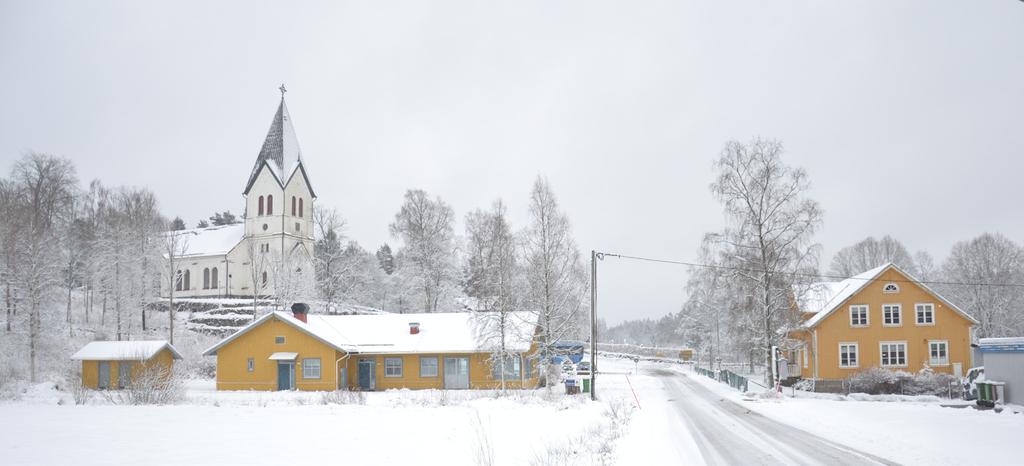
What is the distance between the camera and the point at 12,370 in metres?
36.9

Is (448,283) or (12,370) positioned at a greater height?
(448,283)

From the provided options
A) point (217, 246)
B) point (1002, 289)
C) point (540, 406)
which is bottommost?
point (540, 406)

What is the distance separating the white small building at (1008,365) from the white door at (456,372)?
24.6m

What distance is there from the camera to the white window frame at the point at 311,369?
37.6 meters

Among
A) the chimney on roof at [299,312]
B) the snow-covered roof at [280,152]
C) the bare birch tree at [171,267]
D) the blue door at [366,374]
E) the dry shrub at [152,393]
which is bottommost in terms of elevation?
the blue door at [366,374]

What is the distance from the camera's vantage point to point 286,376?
3809cm

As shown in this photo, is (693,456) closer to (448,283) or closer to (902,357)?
(902,357)

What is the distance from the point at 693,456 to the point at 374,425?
9734 millimetres

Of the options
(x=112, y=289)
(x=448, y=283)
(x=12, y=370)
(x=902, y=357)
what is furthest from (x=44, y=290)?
(x=902, y=357)

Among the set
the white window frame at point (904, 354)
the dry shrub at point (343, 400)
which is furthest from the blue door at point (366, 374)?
the white window frame at point (904, 354)

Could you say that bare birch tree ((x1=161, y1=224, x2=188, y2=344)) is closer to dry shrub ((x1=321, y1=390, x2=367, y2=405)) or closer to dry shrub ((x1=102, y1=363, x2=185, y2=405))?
dry shrub ((x1=102, y1=363, x2=185, y2=405))

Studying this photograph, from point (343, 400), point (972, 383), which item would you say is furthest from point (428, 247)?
point (972, 383)

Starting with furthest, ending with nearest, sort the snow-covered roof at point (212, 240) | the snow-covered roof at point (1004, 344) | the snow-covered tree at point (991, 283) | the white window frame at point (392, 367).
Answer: the snow-covered roof at point (212, 240), the snow-covered tree at point (991, 283), the white window frame at point (392, 367), the snow-covered roof at point (1004, 344)

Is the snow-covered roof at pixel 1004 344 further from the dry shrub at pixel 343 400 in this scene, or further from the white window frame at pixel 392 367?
the white window frame at pixel 392 367
